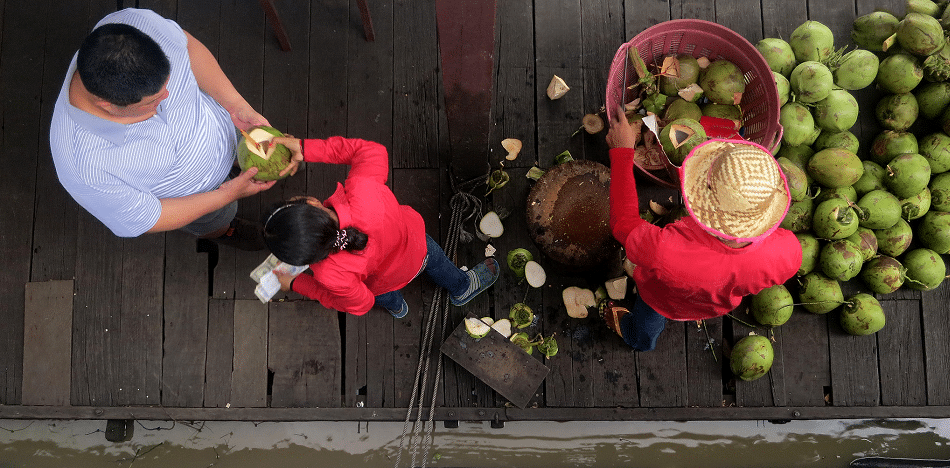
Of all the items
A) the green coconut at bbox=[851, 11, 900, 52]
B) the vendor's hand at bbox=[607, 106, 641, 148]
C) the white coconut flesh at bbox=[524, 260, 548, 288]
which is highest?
the green coconut at bbox=[851, 11, 900, 52]

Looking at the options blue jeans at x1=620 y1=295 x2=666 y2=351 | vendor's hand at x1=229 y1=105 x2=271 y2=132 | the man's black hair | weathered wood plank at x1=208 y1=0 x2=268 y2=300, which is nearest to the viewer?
the man's black hair

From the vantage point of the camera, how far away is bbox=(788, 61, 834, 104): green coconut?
2.68 meters

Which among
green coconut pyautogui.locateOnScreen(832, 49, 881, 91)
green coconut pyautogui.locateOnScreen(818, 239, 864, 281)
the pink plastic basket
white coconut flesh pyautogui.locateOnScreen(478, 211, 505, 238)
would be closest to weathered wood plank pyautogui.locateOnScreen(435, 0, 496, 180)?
white coconut flesh pyautogui.locateOnScreen(478, 211, 505, 238)

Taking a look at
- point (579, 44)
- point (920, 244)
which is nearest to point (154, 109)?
point (579, 44)

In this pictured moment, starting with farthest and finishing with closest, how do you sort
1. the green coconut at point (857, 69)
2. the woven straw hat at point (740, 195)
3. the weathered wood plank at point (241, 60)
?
1. the weathered wood plank at point (241, 60)
2. the green coconut at point (857, 69)
3. the woven straw hat at point (740, 195)

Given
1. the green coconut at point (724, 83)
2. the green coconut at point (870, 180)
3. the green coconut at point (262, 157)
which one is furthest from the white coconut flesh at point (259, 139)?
the green coconut at point (870, 180)

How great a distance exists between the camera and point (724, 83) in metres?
2.75

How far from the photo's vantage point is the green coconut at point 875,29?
9.61 ft

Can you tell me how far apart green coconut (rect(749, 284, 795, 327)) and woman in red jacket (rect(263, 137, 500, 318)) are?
175 cm

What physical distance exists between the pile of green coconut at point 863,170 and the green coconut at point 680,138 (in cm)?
Result: 53

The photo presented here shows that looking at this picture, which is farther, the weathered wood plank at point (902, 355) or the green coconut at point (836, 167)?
the weathered wood plank at point (902, 355)

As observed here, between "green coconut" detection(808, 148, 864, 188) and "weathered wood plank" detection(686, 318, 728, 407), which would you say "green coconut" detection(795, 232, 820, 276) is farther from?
"weathered wood plank" detection(686, 318, 728, 407)

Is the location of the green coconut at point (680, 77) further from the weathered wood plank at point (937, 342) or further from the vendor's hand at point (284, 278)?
the vendor's hand at point (284, 278)

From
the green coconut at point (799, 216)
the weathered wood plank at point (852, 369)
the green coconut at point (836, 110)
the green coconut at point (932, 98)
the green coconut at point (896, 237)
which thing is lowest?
the weathered wood plank at point (852, 369)
